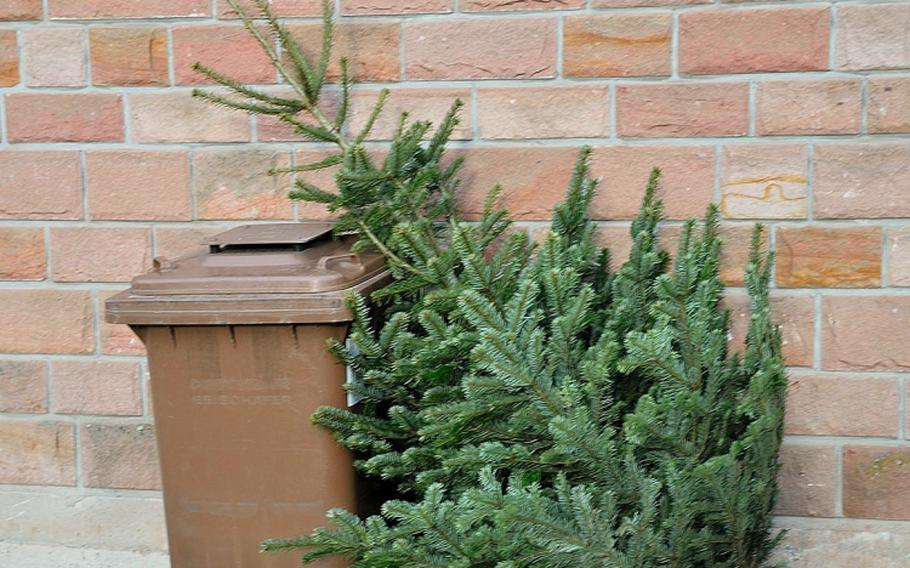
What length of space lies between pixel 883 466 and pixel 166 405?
2340 mm

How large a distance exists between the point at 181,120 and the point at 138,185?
0.95 feet

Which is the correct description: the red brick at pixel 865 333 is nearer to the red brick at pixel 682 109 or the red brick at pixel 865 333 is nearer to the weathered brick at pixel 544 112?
the red brick at pixel 682 109

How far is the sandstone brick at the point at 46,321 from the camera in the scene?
166 inches

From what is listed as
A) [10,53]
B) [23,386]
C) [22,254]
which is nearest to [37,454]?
[23,386]

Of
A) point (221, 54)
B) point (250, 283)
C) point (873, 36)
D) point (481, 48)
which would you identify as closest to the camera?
point (250, 283)

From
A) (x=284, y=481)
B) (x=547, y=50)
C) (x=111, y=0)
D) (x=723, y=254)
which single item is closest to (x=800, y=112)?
(x=723, y=254)

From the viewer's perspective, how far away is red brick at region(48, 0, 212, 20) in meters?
4.03

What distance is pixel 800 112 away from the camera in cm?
373

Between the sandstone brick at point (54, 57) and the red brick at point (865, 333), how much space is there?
9.03 feet

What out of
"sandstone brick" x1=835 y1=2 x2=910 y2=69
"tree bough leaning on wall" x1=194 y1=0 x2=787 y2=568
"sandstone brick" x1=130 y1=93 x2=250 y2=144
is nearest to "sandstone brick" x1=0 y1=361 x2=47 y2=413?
"sandstone brick" x1=130 y1=93 x2=250 y2=144

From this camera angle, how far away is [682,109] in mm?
3799

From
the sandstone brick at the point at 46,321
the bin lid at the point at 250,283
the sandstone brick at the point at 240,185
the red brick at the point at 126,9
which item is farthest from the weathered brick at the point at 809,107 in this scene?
the sandstone brick at the point at 46,321

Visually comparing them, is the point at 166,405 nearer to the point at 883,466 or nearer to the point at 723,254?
the point at 723,254

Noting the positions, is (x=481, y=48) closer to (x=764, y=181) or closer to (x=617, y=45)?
(x=617, y=45)
